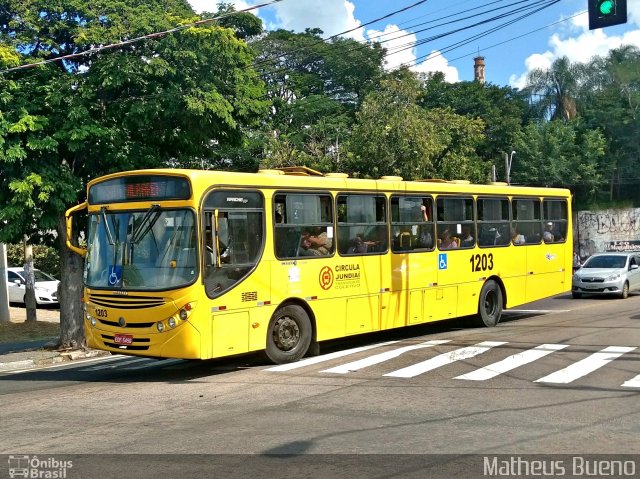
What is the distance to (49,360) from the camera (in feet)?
49.3

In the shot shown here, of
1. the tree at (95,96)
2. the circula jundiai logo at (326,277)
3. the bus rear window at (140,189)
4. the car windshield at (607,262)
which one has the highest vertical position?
the tree at (95,96)

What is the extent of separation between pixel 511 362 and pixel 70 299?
33.0 feet

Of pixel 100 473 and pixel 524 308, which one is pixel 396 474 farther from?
pixel 524 308

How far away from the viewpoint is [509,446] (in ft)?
21.9

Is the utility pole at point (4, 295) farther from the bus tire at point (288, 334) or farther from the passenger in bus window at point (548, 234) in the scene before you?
the passenger in bus window at point (548, 234)

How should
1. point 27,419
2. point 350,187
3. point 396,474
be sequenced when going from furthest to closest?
point 350,187 < point 27,419 < point 396,474

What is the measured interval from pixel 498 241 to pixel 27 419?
466 inches

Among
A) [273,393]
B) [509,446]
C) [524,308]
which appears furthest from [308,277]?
[524,308]

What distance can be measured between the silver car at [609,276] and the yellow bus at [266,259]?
10.4 meters

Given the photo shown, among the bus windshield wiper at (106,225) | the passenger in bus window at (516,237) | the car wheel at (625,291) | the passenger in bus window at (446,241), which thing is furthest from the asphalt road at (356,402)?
the car wheel at (625,291)

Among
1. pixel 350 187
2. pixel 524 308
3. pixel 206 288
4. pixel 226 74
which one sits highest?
pixel 226 74

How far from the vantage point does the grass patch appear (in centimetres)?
1897

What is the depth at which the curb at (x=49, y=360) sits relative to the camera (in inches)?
564

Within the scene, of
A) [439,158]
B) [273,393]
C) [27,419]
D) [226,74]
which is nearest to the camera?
[27,419]
